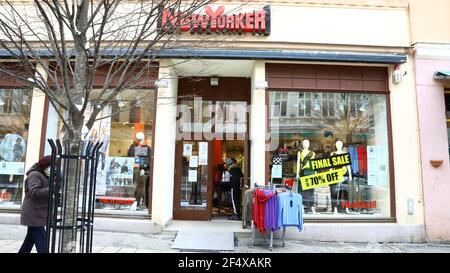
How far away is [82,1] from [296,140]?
234 inches

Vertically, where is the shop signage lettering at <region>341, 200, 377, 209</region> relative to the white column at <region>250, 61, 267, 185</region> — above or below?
below

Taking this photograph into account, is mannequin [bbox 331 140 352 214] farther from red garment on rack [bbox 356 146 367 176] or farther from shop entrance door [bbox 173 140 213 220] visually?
shop entrance door [bbox 173 140 213 220]

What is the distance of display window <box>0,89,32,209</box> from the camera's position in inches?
355

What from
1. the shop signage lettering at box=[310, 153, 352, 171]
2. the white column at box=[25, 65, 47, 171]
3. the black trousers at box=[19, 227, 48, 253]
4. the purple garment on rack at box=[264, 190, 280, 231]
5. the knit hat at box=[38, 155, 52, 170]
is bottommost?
the black trousers at box=[19, 227, 48, 253]

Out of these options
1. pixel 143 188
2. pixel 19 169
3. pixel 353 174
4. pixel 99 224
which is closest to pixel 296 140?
pixel 353 174

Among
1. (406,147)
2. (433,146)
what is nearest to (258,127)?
(406,147)

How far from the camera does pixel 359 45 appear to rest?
8789mm

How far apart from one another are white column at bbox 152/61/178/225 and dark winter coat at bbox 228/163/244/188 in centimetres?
185

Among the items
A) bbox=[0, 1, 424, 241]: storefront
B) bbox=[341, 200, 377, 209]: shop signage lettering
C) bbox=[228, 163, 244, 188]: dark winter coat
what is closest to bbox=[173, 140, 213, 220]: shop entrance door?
bbox=[0, 1, 424, 241]: storefront

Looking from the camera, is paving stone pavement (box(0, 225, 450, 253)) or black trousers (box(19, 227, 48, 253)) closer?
black trousers (box(19, 227, 48, 253))

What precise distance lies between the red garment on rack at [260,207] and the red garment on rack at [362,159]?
9.42ft

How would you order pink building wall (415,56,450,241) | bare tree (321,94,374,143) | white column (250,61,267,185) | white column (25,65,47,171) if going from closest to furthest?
1. pink building wall (415,56,450,241)
2. white column (250,61,267,185)
3. white column (25,65,47,171)
4. bare tree (321,94,374,143)

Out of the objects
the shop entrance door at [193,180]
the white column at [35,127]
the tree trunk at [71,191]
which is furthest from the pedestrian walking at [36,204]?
the shop entrance door at [193,180]

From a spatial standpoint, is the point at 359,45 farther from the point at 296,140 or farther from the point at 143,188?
the point at 143,188
